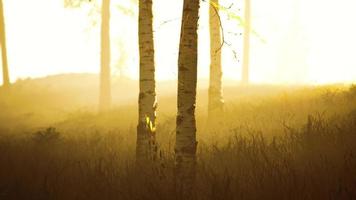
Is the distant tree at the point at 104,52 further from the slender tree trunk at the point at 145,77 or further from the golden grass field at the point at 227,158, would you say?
the slender tree trunk at the point at 145,77

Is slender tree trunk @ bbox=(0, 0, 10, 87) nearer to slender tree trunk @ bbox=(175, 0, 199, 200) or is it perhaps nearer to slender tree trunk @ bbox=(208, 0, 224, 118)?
slender tree trunk @ bbox=(208, 0, 224, 118)

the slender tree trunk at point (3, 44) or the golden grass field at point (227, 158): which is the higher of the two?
the slender tree trunk at point (3, 44)

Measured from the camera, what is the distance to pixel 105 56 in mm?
23531

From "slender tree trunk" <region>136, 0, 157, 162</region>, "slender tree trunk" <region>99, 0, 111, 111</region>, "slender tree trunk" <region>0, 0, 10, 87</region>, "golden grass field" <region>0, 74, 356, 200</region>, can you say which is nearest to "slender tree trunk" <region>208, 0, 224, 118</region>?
"golden grass field" <region>0, 74, 356, 200</region>

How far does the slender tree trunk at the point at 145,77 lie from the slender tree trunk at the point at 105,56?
14246 millimetres

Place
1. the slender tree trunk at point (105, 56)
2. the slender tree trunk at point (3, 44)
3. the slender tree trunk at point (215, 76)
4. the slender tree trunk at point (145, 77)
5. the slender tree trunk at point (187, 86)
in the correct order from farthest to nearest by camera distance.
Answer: the slender tree trunk at point (3, 44)
the slender tree trunk at point (105, 56)
the slender tree trunk at point (215, 76)
the slender tree trunk at point (145, 77)
the slender tree trunk at point (187, 86)

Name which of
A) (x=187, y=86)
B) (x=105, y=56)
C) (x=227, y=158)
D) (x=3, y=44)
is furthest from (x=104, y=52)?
(x=187, y=86)

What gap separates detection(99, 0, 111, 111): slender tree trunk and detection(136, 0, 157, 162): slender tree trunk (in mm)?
14246

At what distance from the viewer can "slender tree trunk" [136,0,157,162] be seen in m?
8.68

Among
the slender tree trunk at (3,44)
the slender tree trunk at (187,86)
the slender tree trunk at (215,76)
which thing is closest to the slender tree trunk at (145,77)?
the slender tree trunk at (187,86)

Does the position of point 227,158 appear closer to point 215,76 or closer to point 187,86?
point 187,86

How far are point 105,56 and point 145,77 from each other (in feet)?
49.6

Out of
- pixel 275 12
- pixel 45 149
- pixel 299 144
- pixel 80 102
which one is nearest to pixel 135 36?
pixel 80 102

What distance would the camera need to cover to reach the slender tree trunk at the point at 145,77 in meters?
8.68
